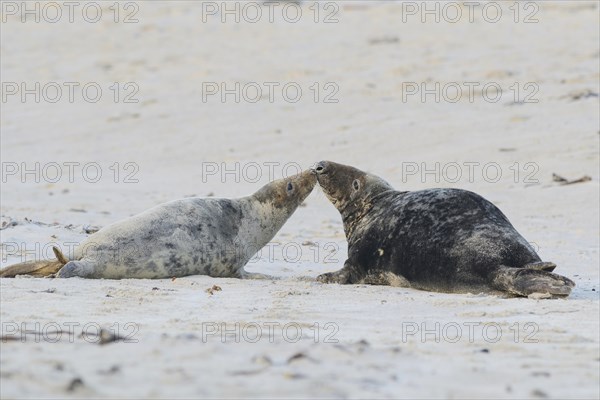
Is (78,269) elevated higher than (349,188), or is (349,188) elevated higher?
(349,188)

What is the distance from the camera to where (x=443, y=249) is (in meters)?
6.07

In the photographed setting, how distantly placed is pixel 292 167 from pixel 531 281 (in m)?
6.93

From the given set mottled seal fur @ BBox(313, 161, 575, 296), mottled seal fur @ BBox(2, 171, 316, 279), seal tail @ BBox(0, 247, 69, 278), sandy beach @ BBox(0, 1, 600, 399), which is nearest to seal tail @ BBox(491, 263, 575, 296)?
mottled seal fur @ BBox(313, 161, 575, 296)

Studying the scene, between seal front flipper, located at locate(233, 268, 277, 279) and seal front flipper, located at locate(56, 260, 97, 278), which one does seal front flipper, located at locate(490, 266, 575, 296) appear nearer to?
seal front flipper, located at locate(233, 268, 277, 279)

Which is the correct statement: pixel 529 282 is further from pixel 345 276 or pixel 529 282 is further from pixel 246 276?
pixel 246 276

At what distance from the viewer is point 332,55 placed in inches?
634

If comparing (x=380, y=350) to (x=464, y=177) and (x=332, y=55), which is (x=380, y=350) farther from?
(x=332, y=55)

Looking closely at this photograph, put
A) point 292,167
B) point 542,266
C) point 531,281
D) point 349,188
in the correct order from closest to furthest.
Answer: point 531,281 < point 542,266 < point 349,188 < point 292,167

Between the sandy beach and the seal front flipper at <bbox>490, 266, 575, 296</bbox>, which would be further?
the seal front flipper at <bbox>490, 266, 575, 296</bbox>

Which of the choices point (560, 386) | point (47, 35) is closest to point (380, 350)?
point (560, 386)

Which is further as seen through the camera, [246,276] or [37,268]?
[246,276]

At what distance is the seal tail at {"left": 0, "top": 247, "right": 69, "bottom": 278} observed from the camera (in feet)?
19.7

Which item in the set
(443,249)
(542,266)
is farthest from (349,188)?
(542,266)

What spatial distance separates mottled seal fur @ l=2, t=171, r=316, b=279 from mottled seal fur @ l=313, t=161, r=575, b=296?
655mm
